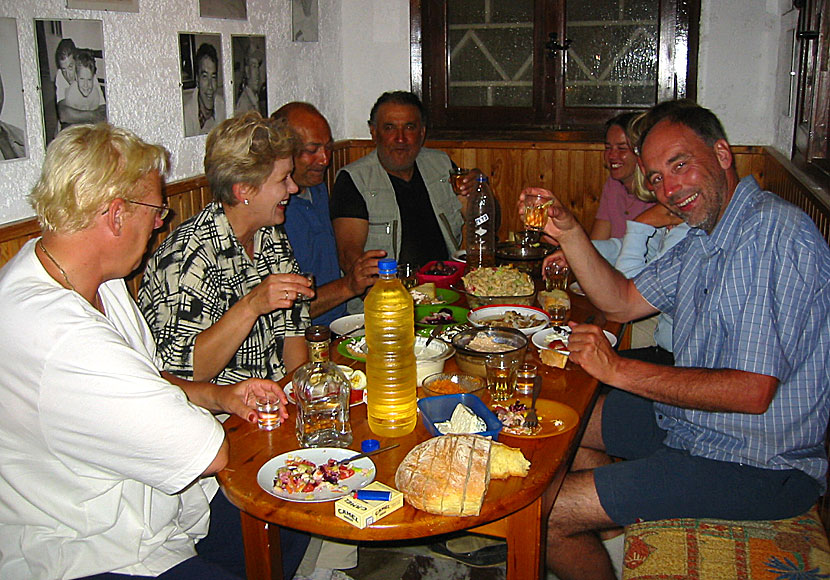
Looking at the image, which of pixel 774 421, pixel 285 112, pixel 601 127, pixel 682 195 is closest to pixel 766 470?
pixel 774 421

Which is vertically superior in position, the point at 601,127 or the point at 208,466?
the point at 601,127

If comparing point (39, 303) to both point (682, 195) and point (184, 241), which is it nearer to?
point (184, 241)

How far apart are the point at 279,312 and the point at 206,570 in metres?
0.91

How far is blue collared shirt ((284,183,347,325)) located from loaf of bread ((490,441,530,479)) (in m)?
1.59

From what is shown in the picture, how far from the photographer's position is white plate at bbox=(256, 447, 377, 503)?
1.39m

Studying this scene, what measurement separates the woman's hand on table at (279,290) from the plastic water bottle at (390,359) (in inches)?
13.6

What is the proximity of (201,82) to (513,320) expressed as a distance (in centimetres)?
168

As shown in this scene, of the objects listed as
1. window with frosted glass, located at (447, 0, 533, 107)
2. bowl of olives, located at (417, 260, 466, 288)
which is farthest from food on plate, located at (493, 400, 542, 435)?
window with frosted glass, located at (447, 0, 533, 107)

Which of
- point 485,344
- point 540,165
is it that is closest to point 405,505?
point 485,344

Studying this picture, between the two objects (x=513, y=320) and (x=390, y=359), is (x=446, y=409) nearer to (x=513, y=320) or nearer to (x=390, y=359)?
(x=390, y=359)

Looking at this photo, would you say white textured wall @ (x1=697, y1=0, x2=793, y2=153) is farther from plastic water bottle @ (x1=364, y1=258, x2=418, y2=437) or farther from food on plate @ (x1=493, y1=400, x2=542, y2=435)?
plastic water bottle @ (x1=364, y1=258, x2=418, y2=437)

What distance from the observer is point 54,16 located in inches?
88.4

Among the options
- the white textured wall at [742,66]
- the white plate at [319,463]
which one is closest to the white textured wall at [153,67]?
the white plate at [319,463]

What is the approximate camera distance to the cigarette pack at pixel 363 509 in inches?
51.5
